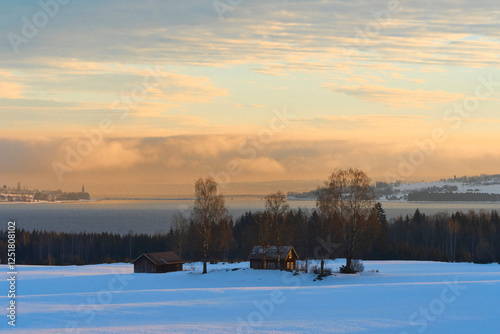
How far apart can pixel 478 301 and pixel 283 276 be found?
21.5 m

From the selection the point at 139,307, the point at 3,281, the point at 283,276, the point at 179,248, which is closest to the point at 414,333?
the point at 139,307

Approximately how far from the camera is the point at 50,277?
53.4 metres

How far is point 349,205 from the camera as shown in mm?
51969

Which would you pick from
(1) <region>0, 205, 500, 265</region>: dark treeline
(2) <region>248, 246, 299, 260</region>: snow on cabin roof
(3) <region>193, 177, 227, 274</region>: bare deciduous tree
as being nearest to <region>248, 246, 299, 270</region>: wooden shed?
(2) <region>248, 246, 299, 260</region>: snow on cabin roof

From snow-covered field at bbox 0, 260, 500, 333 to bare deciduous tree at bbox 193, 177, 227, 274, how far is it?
24.9ft

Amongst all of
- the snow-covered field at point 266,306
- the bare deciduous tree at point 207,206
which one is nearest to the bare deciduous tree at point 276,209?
the bare deciduous tree at point 207,206

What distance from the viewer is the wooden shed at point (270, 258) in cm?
5719

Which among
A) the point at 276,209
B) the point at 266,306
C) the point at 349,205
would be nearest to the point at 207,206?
the point at 276,209

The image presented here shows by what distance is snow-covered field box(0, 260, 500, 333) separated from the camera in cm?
2639

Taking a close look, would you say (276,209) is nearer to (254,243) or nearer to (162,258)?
(162,258)

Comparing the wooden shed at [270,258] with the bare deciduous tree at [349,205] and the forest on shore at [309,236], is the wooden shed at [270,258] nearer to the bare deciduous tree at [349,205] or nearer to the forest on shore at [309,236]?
the forest on shore at [309,236]

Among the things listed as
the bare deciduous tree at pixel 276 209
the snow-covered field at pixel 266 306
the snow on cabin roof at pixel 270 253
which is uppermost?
the bare deciduous tree at pixel 276 209

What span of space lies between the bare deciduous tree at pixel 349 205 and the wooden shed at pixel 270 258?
7.40m

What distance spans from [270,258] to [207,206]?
8831mm
